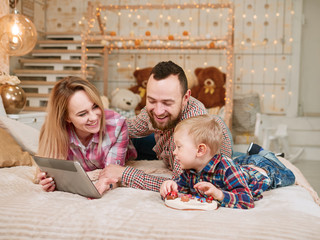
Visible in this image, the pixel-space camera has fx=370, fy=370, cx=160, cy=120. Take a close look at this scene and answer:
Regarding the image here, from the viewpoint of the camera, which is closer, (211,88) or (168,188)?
(168,188)

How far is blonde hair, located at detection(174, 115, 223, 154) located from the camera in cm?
135

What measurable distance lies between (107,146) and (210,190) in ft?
2.20

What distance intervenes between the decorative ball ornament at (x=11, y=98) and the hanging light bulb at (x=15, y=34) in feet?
1.36

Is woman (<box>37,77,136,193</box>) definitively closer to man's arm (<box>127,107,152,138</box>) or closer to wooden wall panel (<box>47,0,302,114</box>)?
man's arm (<box>127,107,152,138</box>)

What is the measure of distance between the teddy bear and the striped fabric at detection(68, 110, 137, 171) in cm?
302

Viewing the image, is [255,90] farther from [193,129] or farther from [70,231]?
[70,231]

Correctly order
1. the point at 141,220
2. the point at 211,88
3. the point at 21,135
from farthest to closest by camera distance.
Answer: the point at 211,88, the point at 21,135, the point at 141,220

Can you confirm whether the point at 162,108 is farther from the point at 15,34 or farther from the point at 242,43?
the point at 242,43

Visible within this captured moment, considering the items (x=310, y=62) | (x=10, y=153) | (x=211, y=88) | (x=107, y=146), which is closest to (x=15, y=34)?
(x=10, y=153)

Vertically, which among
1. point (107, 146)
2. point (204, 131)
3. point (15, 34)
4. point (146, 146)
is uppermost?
point (15, 34)

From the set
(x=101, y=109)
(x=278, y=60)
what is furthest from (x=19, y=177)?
(x=278, y=60)

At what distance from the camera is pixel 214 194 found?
1.30 metres

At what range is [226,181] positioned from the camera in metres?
1.38

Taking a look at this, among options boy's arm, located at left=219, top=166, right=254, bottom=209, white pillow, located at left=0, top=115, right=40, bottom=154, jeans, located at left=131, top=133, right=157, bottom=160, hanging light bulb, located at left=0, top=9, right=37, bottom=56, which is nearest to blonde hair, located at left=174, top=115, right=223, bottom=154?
boy's arm, located at left=219, top=166, right=254, bottom=209
